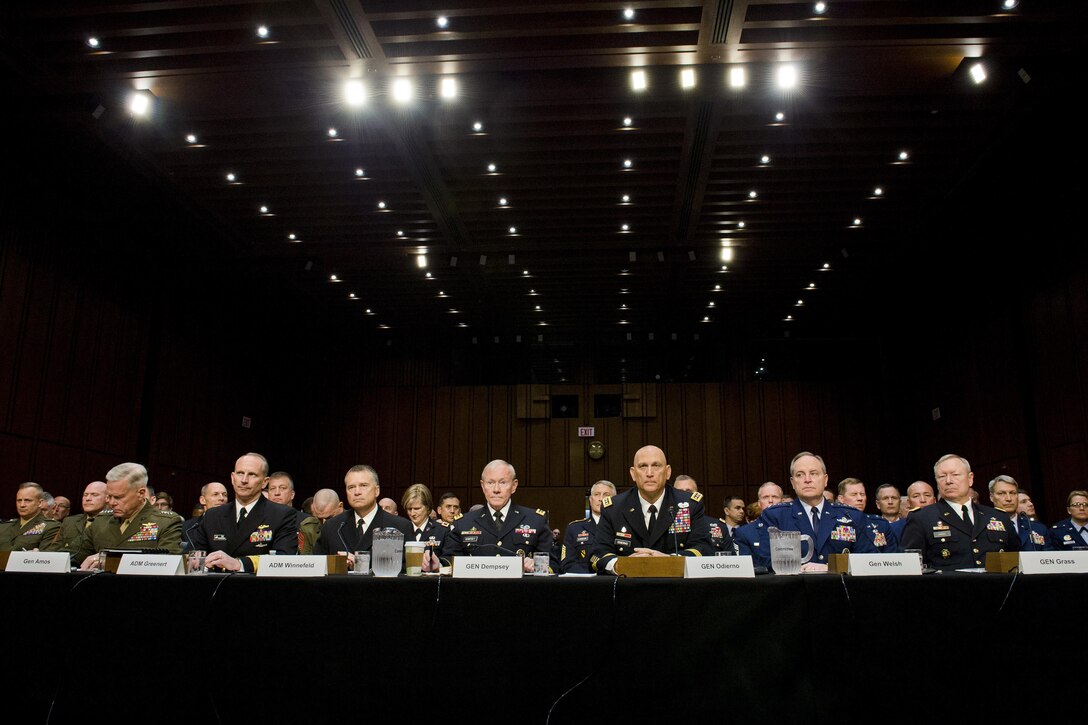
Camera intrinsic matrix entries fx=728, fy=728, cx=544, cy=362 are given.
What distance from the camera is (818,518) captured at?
13.8 feet

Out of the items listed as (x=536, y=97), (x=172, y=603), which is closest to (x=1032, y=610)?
(x=172, y=603)

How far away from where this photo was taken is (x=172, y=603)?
2.54 metres

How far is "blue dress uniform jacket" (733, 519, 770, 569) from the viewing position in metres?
4.04

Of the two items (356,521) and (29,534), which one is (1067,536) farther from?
(29,534)

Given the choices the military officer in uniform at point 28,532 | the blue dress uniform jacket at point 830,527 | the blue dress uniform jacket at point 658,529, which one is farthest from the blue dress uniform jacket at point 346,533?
the military officer in uniform at point 28,532

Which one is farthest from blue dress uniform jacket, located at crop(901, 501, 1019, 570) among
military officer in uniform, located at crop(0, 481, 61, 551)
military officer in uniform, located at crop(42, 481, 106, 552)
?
military officer in uniform, located at crop(0, 481, 61, 551)

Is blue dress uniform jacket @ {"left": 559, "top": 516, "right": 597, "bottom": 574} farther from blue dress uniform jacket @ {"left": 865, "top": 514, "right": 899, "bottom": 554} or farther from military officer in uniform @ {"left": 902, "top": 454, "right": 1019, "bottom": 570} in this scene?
military officer in uniform @ {"left": 902, "top": 454, "right": 1019, "bottom": 570}

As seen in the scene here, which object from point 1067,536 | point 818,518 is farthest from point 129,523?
point 1067,536

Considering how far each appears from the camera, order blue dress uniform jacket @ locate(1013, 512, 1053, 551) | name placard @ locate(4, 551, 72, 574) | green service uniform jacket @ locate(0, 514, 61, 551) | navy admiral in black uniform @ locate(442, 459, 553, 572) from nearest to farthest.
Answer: name placard @ locate(4, 551, 72, 574), navy admiral in black uniform @ locate(442, 459, 553, 572), blue dress uniform jacket @ locate(1013, 512, 1053, 551), green service uniform jacket @ locate(0, 514, 61, 551)

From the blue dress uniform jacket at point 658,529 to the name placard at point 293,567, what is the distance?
62.3 inches

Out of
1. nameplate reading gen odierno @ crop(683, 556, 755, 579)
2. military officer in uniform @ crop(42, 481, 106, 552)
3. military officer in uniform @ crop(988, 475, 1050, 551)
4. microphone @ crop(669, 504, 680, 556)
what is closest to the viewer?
nameplate reading gen odierno @ crop(683, 556, 755, 579)

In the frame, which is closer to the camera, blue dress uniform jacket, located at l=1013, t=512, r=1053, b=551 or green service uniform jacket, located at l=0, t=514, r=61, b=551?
blue dress uniform jacket, located at l=1013, t=512, r=1053, b=551

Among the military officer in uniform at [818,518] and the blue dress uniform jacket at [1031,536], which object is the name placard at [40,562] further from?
the blue dress uniform jacket at [1031,536]

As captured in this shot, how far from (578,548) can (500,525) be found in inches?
23.3
